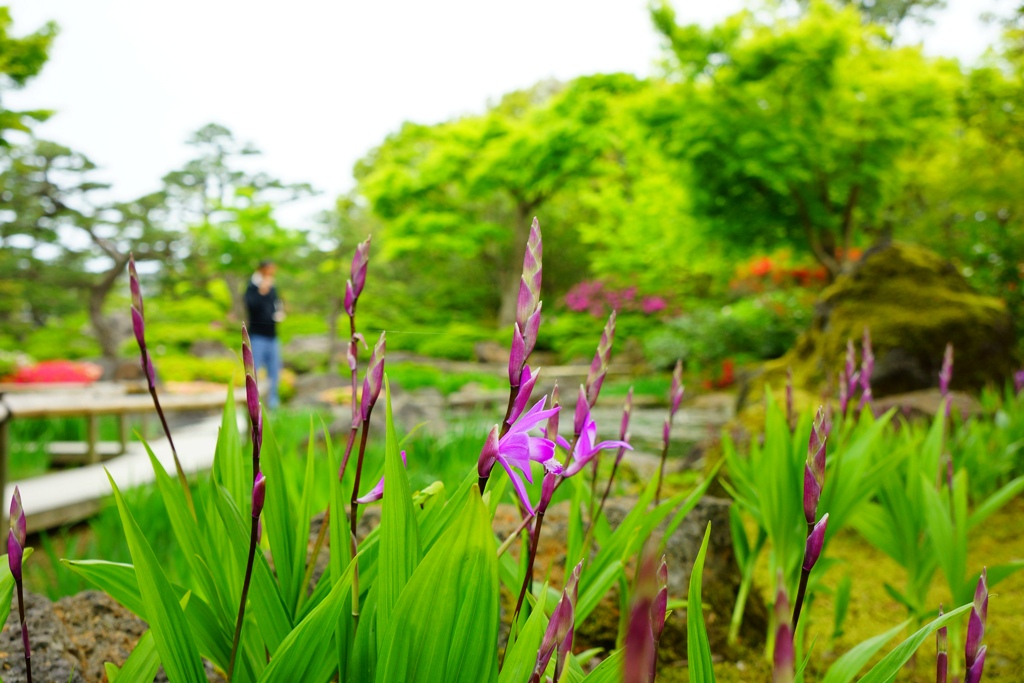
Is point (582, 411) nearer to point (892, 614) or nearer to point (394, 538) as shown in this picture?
point (394, 538)

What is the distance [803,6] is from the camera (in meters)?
27.4

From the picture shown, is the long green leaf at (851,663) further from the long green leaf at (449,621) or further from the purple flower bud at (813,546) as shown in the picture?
the long green leaf at (449,621)

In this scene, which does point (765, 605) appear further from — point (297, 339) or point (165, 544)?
point (297, 339)

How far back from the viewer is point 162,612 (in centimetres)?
82

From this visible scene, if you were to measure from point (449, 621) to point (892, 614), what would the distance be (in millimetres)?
2255

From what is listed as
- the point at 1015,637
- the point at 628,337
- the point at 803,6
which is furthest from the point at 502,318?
the point at 803,6

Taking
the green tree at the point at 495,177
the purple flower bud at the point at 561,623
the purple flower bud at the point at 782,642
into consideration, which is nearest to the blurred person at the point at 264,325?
the purple flower bud at the point at 561,623

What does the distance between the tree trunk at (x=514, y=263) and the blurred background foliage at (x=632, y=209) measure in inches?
4.5

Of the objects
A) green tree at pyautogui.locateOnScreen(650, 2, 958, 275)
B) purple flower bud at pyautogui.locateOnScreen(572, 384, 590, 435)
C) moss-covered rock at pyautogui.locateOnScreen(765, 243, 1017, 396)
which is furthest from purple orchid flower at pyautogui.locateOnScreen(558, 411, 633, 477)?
green tree at pyautogui.locateOnScreen(650, 2, 958, 275)

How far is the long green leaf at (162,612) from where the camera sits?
Answer: 2.61ft

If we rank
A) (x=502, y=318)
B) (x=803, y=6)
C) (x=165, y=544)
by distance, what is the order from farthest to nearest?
1. (x=803, y=6)
2. (x=502, y=318)
3. (x=165, y=544)

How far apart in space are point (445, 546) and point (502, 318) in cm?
1914

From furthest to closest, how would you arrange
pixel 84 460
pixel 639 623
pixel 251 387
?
1. pixel 84 460
2. pixel 251 387
3. pixel 639 623

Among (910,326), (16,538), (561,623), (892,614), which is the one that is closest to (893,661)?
(561,623)
